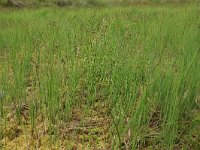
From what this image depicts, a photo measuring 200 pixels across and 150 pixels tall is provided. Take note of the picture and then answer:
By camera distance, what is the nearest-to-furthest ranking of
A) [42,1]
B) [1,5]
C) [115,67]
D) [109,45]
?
[115,67] → [109,45] → [1,5] → [42,1]

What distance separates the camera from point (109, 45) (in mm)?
3477

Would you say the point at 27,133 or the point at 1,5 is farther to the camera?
the point at 1,5

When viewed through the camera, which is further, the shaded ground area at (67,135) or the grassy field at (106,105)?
the shaded ground area at (67,135)

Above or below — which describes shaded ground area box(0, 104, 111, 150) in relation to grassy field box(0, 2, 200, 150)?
below

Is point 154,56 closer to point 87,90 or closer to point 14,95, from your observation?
point 87,90

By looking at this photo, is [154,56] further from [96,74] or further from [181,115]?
[181,115]

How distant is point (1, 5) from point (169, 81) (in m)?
8.56

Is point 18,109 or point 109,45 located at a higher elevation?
point 109,45

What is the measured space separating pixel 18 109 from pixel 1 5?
813 centimetres

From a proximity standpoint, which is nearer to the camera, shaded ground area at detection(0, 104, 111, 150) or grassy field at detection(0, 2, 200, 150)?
grassy field at detection(0, 2, 200, 150)

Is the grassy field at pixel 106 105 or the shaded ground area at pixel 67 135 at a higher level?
the grassy field at pixel 106 105

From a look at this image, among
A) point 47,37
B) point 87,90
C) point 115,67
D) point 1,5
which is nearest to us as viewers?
point 115,67

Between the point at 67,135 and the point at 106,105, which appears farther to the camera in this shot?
the point at 106,105

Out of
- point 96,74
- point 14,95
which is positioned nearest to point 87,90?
point 96,74
